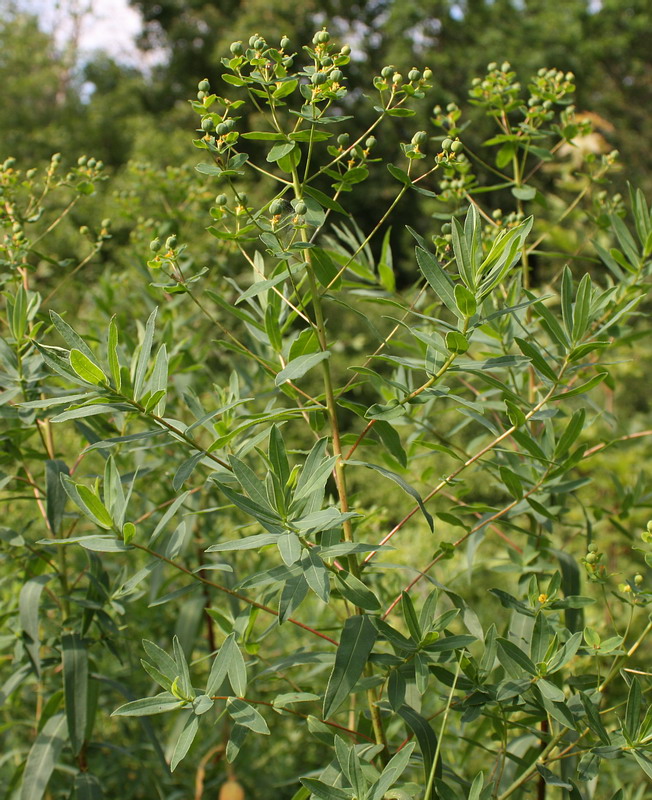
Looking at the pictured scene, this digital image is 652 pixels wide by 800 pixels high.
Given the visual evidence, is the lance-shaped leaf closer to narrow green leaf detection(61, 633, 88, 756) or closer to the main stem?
the main stem

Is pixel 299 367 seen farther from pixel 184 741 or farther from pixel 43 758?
pixel 43 758

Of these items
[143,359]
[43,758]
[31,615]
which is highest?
[143,359]

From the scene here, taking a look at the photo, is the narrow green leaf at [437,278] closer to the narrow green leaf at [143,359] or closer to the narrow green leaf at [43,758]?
the narrow green leaf at [143,359]

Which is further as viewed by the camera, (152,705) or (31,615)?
(31,615)

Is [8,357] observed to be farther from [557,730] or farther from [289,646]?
[289,646]

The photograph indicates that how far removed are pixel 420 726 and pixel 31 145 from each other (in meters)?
9.48

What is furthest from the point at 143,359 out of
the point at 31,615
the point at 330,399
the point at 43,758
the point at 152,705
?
the point at 43,758

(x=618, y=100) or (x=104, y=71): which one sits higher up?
(x=104, y=71)

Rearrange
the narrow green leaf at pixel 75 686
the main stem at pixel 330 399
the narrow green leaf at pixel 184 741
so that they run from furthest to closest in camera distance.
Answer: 1. the narrow green leaf at pixel 75 686
2. the main stem at pixel 330 399
3. the narrow green leaf at pixel 184 741

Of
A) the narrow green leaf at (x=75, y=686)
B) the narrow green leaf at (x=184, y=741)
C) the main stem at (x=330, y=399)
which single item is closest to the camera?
the narrow green leaf at (x=184, y=741)

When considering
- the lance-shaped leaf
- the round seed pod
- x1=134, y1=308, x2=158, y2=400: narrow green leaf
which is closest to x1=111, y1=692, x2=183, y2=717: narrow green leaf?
the lance-shaped leaf

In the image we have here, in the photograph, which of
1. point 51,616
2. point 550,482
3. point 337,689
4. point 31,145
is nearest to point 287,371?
point 337,689

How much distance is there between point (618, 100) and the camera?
1031 centimetres

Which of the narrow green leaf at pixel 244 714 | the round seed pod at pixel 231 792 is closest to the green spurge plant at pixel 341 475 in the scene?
the narrow green leaf at pixel 244 714
